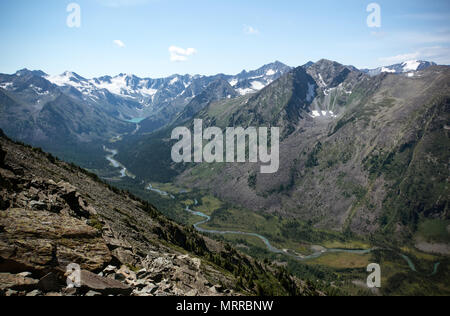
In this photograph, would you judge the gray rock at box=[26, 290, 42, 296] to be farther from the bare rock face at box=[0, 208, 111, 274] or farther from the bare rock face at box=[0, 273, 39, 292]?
the bare rock face at box=[0, 208, 111, 274]

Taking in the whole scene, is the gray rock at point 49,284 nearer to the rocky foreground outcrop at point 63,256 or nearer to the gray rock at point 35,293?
the rocky foreground outcrop at point 63,256

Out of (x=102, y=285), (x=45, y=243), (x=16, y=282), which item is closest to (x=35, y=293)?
(x=16, y=282)

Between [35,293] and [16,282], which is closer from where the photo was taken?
[35,293]

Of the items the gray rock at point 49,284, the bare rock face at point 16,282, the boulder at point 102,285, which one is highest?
the bare rock face at point 16,282

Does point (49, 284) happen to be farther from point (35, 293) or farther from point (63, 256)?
point (63, 256)

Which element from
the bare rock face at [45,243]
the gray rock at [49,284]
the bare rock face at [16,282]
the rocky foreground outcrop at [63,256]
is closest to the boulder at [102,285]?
the rocky foreground outcrop at [63,256]
